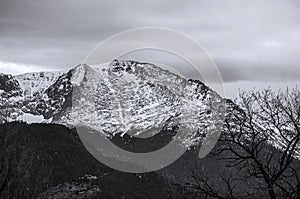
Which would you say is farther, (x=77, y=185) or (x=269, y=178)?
(x=77, y=185)

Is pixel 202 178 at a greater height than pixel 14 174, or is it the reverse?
pixel 202 178

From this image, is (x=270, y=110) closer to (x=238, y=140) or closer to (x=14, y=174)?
(x=238, y=140)

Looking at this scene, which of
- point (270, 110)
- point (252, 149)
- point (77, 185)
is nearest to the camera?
point (252, 149)

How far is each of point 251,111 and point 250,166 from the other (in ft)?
7.47

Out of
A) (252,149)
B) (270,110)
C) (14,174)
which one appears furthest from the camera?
(270,110)

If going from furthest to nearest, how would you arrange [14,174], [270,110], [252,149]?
1. [270,110]
2. [252,149]
3. [14,174]

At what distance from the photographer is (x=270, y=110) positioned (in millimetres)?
20375

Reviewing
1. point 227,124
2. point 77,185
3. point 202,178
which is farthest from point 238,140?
point 77,185

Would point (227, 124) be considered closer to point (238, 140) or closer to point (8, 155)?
point (238, 140)

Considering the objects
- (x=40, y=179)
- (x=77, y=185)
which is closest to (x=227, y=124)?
(x=40, y=179)

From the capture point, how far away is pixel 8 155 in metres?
18.0

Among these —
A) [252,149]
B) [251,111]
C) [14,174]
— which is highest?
[251,111]

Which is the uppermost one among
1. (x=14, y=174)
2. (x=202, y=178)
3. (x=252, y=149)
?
(x=252, y=149)

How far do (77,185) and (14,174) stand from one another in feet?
611
